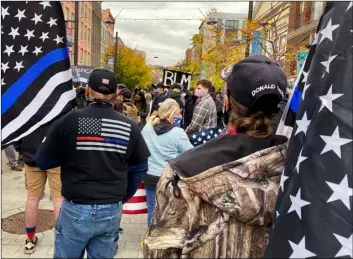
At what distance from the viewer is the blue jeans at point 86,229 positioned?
2.74 meters

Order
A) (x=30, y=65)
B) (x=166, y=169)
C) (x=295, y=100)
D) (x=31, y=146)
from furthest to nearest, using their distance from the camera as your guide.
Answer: (x=31, y=146)
(x=30, y=65)
(x=295, y=100)
(x=166, y=169)

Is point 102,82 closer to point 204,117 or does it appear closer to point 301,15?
point 204,117

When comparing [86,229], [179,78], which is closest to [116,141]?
[86,229]

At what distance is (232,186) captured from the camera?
142 cm

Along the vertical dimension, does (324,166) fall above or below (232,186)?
above

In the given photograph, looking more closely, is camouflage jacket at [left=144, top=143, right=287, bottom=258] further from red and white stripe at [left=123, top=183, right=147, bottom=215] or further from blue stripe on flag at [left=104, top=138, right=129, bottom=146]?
red and white stripe at [left=123, top=183, right=147, bottom=215]

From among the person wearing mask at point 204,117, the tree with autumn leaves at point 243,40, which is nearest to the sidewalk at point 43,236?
the person wearing mask at point 204,117

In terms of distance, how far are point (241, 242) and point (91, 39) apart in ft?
192

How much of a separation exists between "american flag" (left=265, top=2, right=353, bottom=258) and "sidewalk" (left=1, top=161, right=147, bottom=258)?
10.7 feet

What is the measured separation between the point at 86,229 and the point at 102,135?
66 centimetres

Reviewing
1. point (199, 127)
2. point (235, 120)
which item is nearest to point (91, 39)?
point (199, 127)

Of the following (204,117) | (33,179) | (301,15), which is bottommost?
(33,179)

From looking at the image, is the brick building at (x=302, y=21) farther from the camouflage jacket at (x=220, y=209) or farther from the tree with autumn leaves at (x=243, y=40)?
the camouflage jacket at (x=220, y=209)

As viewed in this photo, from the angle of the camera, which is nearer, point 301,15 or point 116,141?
point 116,141
